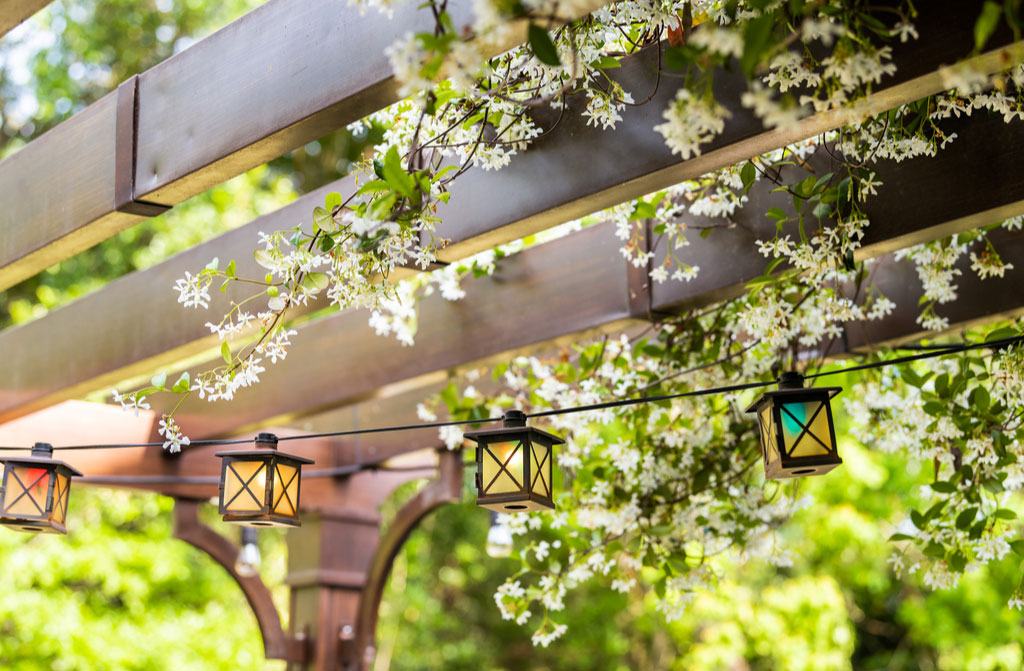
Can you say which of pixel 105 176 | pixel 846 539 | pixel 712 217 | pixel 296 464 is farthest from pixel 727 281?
pixel 846 539

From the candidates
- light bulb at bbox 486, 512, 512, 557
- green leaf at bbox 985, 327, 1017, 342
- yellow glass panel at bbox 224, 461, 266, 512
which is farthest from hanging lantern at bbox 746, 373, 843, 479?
light bulb at bbox 486, 512, 512, 557

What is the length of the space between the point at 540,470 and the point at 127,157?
1052 mm

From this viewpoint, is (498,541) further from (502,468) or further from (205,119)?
(205,119)

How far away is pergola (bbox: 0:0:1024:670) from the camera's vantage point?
1.65m

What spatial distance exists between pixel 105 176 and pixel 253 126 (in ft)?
1.50

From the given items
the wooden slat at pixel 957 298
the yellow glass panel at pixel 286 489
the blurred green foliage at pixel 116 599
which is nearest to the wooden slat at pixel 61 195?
the yellow glass panel at pixel 286 489

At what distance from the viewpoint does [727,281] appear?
2182mm

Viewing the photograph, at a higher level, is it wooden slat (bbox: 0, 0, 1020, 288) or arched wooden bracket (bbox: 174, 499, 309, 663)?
wooden slat (bbox: 0, 0, 1020, 288)

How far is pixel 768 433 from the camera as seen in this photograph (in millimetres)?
1847

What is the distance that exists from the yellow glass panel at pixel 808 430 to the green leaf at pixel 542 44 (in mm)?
931

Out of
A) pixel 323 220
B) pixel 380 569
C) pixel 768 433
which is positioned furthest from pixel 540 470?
pixel 380 569

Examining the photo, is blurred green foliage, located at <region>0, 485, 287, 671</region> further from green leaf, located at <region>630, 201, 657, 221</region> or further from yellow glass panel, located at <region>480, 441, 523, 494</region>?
green leaf, located at <region>630, 201, 657, 221</region>

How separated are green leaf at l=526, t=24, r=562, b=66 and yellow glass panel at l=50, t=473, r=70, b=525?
1791mm

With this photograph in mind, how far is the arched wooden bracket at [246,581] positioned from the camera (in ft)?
11.4
